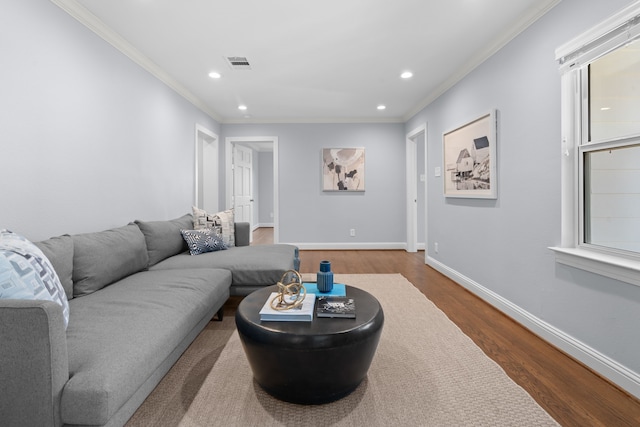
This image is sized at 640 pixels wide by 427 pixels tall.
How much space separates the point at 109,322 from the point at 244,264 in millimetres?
1292

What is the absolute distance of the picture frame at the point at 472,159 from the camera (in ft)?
9.67

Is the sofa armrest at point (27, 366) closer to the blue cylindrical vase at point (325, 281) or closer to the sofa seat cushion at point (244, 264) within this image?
the blue cylindrical vase at point (325, 281)

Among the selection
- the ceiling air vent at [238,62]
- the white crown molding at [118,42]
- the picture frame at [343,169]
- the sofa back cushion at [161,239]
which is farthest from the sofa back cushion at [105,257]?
the picture frame at [343,169]

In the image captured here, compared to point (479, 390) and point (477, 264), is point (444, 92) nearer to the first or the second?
point (477, 264)

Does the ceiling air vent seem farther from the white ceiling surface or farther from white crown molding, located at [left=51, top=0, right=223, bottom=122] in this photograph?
white crown molding, located at [left=51, top=0, right=223, bottom=122]

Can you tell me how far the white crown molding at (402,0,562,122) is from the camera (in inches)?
92.5

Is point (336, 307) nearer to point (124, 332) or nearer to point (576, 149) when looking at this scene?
point (124, 332)

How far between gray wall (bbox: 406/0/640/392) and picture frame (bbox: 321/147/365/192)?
243 cm

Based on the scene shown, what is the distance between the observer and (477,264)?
3.27 metres

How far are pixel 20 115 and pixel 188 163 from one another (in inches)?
95.5

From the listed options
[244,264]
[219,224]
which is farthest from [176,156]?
[244,264]

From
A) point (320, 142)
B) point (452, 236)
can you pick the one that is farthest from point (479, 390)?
point (320, 142)

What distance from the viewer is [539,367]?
1.91 meters

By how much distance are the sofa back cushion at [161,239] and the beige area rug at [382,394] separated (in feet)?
3.31
